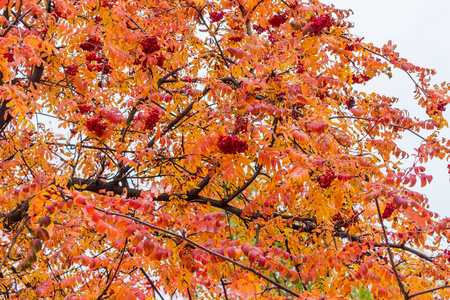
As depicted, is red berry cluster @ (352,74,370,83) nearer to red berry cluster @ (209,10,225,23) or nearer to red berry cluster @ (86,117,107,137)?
red berry cluster @ (209,10,225,23)

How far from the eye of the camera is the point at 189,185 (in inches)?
204

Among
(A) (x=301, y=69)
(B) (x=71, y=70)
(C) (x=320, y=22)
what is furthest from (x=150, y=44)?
(C) (x=320, y=22)

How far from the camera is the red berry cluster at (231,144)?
3235 mm

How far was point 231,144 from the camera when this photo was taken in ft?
10.7

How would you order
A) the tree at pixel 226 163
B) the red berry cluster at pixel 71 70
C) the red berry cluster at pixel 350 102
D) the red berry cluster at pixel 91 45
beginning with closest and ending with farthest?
the tree at pixel 226 163, the red berry cluster at pixel 91 45, the red berry cluster at pixel 71 70, the red berry cluster at pixel 350 102

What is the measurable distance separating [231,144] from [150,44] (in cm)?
185

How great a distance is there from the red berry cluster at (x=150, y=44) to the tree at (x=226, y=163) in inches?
0.7

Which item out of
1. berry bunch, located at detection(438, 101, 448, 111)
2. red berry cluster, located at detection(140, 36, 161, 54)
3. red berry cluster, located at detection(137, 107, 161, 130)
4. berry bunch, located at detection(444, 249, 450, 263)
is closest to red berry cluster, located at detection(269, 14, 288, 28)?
red berry cluster, located at detection(140, 36, 161, 54)

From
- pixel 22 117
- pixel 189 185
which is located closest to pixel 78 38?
pixel 22 117

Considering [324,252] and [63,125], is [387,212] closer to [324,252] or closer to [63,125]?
[324,252]

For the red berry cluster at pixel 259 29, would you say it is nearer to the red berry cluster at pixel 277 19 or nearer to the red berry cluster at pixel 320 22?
the red berry cluster at pixel 277 19

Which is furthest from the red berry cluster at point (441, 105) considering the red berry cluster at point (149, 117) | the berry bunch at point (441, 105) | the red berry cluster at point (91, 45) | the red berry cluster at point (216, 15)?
the red berry cluster at point (91, 45)

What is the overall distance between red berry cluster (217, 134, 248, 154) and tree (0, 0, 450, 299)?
14 millimetres

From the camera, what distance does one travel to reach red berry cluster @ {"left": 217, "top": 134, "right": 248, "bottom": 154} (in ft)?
10.6
